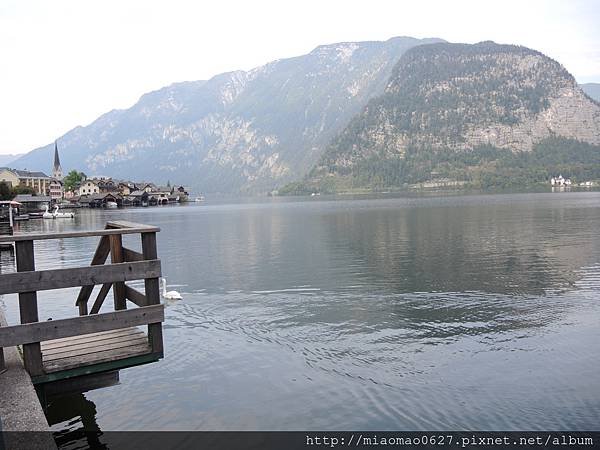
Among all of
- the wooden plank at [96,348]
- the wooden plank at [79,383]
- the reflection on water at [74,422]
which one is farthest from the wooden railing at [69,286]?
the reflection on water at [74,422]

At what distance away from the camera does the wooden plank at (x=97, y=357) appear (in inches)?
393

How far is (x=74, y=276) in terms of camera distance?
32.7 ft

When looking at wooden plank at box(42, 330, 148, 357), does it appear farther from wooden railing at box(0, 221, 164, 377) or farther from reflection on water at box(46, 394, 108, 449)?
reflection on water at box(46, 394, 108, 449)

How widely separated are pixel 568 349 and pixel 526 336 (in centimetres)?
167

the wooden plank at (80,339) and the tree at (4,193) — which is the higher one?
the tree at (4,193)

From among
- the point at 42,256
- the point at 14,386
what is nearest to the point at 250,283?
the point at 14,386

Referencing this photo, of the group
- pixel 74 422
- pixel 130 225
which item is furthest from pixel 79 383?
pixel 130 225

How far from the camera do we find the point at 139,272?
416 inches

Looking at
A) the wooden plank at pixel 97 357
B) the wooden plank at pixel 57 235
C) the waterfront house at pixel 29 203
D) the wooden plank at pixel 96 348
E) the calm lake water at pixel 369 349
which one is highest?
the waterfront house at pixel 29 203

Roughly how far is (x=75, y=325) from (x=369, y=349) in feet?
35.6

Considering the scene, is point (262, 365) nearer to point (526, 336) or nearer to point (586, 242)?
point (526, 336)

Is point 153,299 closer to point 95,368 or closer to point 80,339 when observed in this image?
point 95,368

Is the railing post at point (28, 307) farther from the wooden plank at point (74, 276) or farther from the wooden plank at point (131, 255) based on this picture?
the wooden plank at point (131, 255)

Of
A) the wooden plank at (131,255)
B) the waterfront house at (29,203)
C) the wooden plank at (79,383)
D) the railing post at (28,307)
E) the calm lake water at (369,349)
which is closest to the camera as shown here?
the railing post at (28,307)
